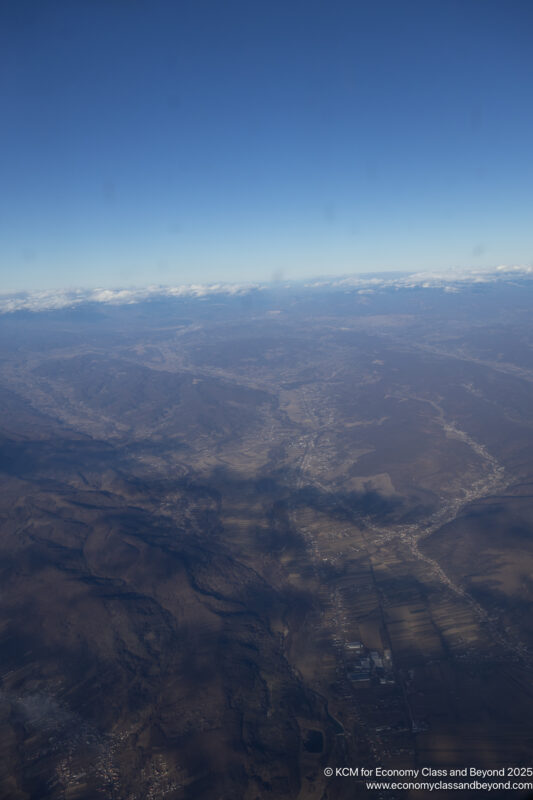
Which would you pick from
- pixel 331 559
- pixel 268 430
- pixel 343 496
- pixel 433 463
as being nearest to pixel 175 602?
pixel 331 559

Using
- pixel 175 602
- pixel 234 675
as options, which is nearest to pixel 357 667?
pixel 234 675

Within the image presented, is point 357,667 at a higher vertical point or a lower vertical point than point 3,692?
lower

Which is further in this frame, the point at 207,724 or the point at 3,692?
the point at 3,692

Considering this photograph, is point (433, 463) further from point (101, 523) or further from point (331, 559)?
point (101, 523)

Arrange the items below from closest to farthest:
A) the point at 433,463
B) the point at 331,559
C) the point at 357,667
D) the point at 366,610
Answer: the point at 357,667 → the point at 366,610 → the point at 331,559 → the point at 433,463

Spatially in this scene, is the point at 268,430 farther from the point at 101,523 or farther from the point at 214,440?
the point at 101,523

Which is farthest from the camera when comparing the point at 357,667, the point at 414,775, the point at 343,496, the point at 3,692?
the point at 343,496
